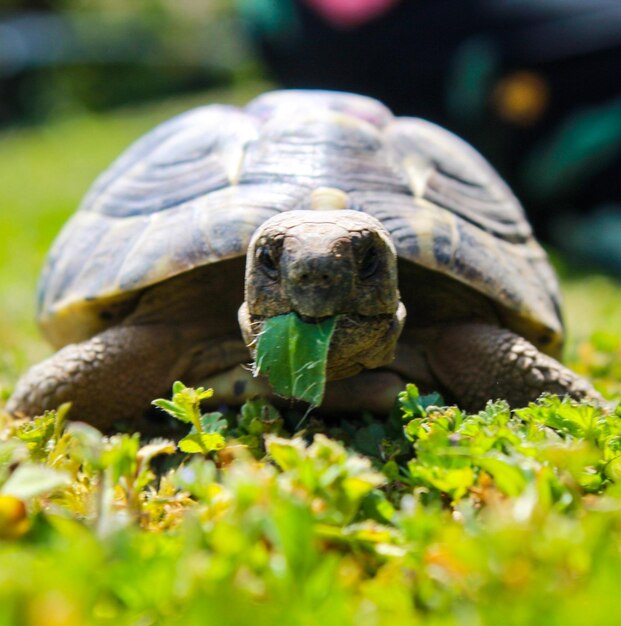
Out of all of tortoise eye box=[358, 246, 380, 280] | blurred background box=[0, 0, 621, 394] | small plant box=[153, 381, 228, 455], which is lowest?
blurred background box=[0, 0, 621, 394]

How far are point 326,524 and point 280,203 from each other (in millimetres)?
1171

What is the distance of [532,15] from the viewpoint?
6492 mm

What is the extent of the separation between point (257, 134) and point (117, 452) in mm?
1483

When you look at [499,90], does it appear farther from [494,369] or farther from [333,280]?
[333,280]

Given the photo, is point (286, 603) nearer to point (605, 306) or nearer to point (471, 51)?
point (605, 306)

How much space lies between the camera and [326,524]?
1.64m

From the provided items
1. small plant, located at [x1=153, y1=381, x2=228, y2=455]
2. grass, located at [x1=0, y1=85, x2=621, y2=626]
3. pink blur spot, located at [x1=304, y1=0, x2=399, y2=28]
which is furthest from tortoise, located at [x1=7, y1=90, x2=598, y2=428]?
pink blur spot, located at [x1=304, y1=0, x2=399, y2=28]

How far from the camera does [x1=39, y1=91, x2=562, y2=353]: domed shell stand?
2637 mm

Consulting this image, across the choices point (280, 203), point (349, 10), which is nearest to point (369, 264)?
point (280, 203)

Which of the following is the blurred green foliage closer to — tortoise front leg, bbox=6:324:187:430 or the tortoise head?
the tortoise head

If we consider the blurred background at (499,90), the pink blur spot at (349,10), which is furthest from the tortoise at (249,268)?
the pink blur spot at (349,10)

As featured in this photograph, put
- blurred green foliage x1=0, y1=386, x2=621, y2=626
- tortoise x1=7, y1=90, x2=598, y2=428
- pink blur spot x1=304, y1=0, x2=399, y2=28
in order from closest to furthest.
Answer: blurred green foliage x1=0, y1=386, x2=621, y2=626
tortoise x1=7, y1=90, x2=598, y2=428
pink blur spot x1=304, y1=0, x2=399, y2=28

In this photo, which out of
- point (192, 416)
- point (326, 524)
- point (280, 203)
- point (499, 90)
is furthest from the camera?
point (499, 90)

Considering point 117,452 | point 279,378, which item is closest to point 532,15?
point 279,378
